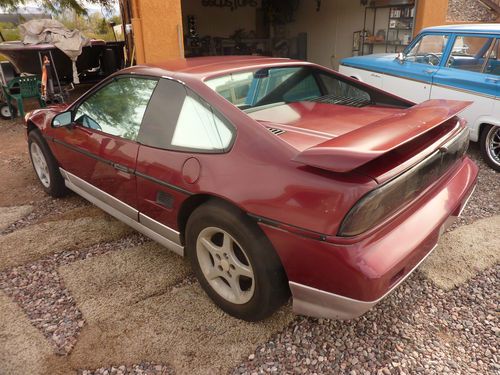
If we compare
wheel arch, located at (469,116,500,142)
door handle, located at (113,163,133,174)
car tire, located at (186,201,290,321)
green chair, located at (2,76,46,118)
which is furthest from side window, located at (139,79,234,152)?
green chair, located at (2,76,46,118)

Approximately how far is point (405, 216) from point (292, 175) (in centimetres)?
68

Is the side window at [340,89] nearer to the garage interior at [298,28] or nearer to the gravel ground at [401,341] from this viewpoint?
the gravel ground at [401,341]

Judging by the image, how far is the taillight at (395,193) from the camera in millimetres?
1800

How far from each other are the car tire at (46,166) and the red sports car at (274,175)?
0.70m

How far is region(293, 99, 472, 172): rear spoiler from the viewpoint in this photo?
1.70 meters

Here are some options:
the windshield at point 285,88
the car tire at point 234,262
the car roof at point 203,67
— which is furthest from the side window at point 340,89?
the car tire at point 234,262

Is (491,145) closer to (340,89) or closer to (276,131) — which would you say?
(340,89)

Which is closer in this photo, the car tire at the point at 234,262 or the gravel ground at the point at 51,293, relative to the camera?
the car tire at the point at 234,262

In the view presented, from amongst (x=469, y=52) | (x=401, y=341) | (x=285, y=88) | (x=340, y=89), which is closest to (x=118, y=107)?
(x=285, y=88)

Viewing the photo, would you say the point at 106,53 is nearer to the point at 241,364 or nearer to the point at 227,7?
the point at 227,7

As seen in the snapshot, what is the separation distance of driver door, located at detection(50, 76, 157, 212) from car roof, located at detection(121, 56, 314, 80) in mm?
107

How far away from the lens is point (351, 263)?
1.79m

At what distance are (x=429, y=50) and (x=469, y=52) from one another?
27.2 inches

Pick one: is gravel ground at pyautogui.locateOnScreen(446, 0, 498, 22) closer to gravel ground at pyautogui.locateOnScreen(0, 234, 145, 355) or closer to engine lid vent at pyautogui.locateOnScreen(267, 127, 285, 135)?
engine lid vent at pyautogui.locateOnScreen(267, 127, 285, 135)
